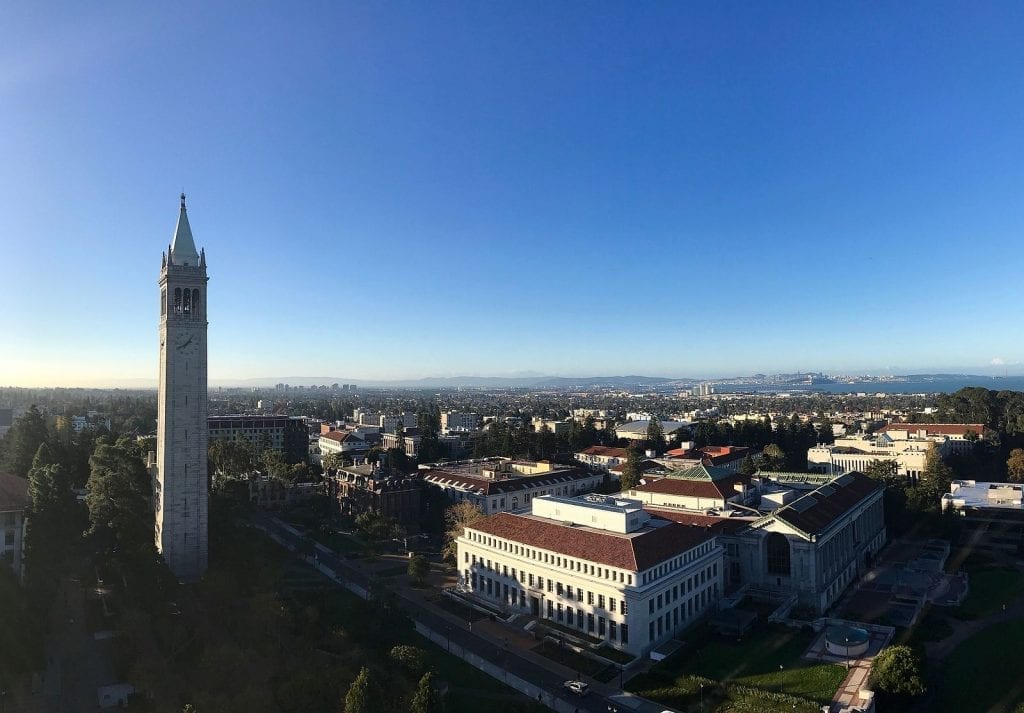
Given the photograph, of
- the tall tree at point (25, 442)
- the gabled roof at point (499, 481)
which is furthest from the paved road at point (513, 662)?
the tall tree at point (25, 442)

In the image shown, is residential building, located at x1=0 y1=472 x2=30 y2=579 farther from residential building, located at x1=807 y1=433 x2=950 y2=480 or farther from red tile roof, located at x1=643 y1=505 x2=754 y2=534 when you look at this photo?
residential building, located at x1=807 y1=433 x2=950 y2=480

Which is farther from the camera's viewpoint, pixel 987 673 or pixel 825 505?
pixel 825 505

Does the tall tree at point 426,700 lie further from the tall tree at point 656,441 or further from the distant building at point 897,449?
the tall tree at point 656,441

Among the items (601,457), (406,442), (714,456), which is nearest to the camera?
(714,456)

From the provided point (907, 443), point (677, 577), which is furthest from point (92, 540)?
point (907, 443)

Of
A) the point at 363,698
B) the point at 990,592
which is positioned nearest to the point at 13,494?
the point at 363,698

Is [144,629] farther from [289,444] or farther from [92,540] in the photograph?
[289,444]

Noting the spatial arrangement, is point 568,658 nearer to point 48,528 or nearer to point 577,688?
point 577,688
